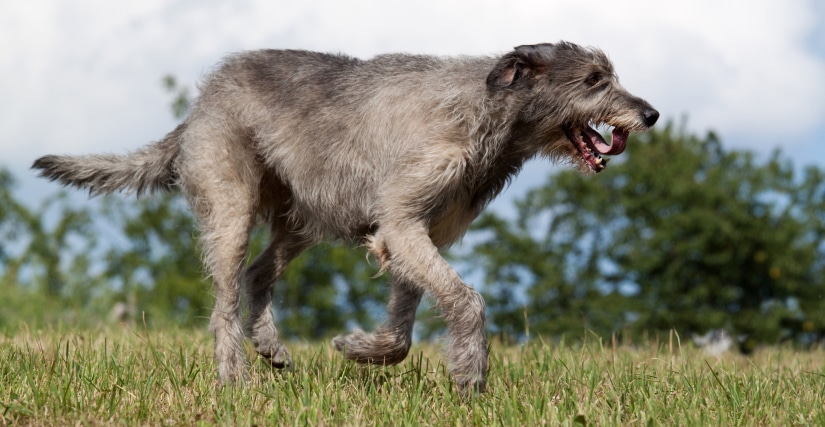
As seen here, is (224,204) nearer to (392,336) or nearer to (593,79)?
(392,336)

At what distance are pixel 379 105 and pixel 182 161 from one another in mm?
1771

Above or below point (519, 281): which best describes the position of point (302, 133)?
below

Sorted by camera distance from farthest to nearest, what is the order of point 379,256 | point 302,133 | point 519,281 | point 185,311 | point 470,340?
point 519,281 → point 185,311 → point 302,133 → point 379,256 → point 470,340

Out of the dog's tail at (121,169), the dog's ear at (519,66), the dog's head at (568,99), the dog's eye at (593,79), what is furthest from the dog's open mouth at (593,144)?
the dog's tail at (121,169)

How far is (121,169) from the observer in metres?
7.37

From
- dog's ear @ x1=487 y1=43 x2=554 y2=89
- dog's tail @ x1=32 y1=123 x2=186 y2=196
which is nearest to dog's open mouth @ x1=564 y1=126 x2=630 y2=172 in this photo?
dog's ear @ x1=487 y1=43 x2=554 y2=89

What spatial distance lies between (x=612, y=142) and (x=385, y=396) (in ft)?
6.70

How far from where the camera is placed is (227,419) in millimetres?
4742

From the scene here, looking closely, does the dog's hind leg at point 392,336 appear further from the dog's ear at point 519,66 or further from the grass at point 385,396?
the dog's ear at point 519,66

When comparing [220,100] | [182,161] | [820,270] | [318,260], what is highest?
[820,270]

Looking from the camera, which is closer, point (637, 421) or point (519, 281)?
point (637, 421)

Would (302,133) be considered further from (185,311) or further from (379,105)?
(185,311)

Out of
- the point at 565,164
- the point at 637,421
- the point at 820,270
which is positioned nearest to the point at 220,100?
the point at 565,164

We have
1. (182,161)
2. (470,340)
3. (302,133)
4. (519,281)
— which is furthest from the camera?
(519,281)
